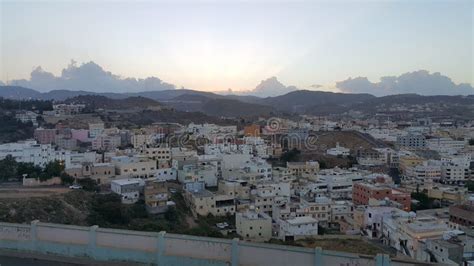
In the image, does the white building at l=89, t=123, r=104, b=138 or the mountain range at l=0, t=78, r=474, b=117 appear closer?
the white building at l=89, t=123, r=104, b=138

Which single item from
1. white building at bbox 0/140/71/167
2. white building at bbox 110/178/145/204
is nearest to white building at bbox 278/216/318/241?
white building at bbox 110/178/145/204

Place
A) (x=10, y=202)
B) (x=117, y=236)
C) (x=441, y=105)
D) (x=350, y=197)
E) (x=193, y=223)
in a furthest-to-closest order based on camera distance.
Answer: (x=441, y=105) → (x=350, y=197) → (x=193, y=223) → (x=10, y=202) → (x=117, y=236)

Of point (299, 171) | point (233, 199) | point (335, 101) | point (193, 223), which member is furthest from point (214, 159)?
point (335, 101)

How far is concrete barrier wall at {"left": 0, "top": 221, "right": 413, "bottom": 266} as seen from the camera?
4.75 meters

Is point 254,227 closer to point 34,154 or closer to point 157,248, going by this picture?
point 157,248

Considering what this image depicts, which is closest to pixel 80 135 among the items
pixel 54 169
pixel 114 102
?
pixel 54 169

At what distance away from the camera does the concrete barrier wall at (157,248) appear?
4.75 m

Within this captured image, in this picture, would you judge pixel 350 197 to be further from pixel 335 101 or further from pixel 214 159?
pixel 335 101

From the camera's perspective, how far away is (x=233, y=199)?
14.2 metres

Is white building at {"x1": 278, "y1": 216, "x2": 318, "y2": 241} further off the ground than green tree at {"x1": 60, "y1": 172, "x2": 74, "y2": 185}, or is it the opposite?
green tree at {"x1": 60, "y1": 172, "x2": 74, "y2": 185}

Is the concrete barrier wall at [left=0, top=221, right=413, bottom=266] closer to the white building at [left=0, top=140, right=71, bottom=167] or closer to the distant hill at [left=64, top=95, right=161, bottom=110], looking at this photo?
the white building at [left=0, top=140, right=71, bottom=167]

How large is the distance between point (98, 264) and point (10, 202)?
6872mm

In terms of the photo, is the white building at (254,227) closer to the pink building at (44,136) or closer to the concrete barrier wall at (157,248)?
the concrete barrier wall at (157,248)

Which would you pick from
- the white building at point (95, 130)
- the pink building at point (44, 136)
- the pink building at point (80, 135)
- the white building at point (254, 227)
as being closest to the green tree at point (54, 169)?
the white building at point (254, 227)
